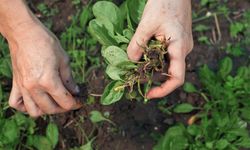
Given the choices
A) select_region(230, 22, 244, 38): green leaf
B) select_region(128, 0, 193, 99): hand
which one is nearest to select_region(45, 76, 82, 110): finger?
select_region(128, 0, 193, 99): hand

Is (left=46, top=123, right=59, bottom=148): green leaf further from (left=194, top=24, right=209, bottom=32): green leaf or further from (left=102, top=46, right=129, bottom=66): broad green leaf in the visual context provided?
(left=194, top=24, right=209, bottom=32): green leaf

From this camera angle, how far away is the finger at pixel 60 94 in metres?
1.29

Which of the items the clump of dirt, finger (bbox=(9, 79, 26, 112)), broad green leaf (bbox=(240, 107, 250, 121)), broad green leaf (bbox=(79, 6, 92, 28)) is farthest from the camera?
broad green leaf (bbox=(79, 6, 92, 28))

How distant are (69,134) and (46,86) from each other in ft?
2.16

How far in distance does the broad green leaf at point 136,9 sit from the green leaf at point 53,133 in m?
0.65

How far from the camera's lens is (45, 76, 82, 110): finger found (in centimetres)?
129

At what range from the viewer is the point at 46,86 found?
128cm

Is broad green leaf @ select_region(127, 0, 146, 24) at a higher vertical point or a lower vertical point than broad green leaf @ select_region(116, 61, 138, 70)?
higher

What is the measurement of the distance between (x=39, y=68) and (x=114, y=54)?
22 centimetres

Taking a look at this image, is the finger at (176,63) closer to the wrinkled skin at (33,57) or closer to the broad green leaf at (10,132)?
the wrinkled skin at (33,57)

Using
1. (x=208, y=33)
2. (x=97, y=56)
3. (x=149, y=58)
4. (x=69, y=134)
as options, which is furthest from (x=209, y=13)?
(x=149, y=58)

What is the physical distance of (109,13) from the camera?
4.58 ft

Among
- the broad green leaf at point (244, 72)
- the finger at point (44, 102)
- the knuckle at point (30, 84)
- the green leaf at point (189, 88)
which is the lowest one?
the green leaf at point (189, 88)

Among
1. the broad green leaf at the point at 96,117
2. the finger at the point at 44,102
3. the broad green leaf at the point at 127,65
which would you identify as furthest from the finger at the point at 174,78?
the broad green leaf at the point at 96,117
